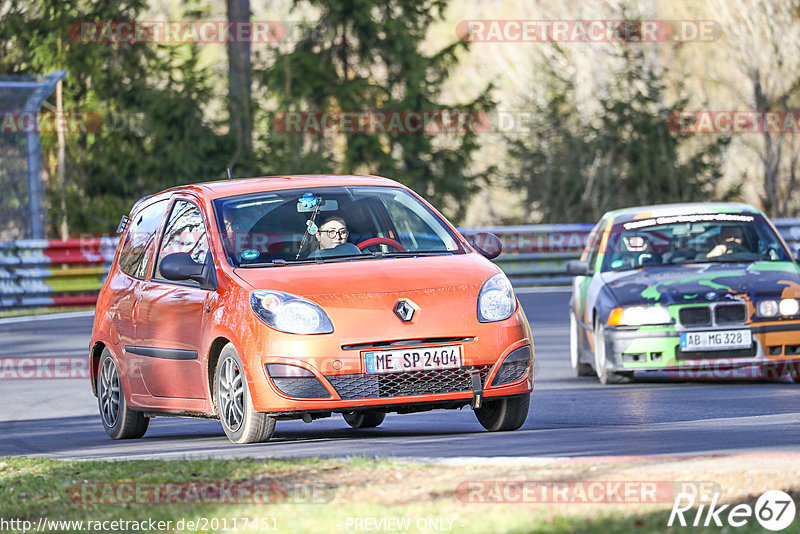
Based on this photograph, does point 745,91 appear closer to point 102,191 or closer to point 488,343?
point 102,191

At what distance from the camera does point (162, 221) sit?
416 inches

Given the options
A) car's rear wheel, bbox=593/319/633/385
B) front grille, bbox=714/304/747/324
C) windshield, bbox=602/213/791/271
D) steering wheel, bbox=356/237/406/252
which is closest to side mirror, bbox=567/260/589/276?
windshield, bbox=602/213/791/271

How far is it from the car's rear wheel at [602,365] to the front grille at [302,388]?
5.03 m

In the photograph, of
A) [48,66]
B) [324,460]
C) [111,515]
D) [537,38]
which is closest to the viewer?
[111,515]

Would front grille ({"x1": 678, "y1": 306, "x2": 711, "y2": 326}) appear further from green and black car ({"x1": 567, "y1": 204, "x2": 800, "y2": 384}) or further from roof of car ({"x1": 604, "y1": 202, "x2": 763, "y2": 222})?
roof of car ({"x1": 604, "y1": 202, "x2": 763, "y2": 222})

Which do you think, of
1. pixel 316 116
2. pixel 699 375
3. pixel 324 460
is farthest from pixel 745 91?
pixel 324 460

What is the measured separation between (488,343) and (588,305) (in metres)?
5.20

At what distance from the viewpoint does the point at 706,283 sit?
1302cm

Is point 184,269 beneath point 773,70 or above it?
beneath

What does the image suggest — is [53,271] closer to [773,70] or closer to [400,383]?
[400,383]

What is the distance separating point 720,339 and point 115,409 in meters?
5.08

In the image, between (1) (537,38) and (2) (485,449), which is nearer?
(2) (485,449)

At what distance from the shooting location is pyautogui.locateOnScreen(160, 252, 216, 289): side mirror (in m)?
9.41

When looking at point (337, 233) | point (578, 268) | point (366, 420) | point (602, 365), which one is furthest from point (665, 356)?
point (337, 233)
